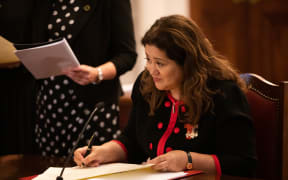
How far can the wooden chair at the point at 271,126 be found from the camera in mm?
1473

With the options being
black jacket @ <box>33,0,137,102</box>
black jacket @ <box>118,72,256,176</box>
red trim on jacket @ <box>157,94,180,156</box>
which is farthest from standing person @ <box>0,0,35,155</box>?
red trim on jacket @ <box>157,94,180,156</box>

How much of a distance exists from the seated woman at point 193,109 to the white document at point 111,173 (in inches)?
3.0

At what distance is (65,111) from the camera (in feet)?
6.49

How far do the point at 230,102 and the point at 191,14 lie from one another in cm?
200

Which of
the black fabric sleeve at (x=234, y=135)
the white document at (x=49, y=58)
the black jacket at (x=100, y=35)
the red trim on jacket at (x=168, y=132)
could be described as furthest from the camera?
the black jacket at (x=100, y=35)

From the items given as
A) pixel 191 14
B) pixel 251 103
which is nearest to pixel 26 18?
pixel 251 103

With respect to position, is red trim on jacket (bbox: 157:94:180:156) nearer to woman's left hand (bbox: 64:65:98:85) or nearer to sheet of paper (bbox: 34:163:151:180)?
sheet of paper (bbox: 34:163:151:180)

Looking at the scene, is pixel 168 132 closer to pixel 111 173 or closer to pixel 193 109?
pixel 193 109

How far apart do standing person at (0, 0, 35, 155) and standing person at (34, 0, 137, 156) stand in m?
0.10

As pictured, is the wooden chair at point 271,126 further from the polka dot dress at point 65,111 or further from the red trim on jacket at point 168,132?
the polka dot dress at point 65,111

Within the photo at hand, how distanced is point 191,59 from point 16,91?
127 cm

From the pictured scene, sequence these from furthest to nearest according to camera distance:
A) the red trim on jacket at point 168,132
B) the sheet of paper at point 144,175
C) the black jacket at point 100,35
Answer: the black jacket at point 100,35
the red trim on jacket at point 168,132
the sheet of paper at point 144,175

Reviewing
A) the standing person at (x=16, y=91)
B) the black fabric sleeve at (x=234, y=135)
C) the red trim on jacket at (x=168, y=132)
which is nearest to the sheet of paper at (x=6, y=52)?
the standing person at (x=16, y=91)

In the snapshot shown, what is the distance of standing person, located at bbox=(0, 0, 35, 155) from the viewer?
6.68 feet
